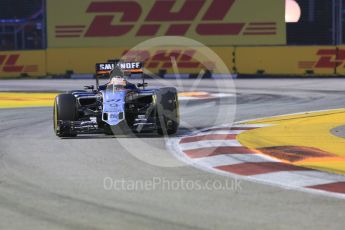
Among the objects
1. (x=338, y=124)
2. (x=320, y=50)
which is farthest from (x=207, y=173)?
(x=320, y=50)

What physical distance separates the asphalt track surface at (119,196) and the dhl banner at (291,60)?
708 inches

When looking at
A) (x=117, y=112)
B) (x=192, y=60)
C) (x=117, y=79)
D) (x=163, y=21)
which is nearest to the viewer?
(x=117, y=112)

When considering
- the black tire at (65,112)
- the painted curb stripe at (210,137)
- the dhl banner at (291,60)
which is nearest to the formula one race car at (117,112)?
the black tire at (65,112)

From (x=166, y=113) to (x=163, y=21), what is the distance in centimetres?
2458

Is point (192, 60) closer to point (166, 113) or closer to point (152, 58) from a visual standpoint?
point (152, 58)

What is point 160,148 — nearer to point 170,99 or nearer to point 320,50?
point 170,99

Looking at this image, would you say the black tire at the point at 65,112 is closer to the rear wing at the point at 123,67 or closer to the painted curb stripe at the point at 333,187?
the rear wing at the point at 123,67

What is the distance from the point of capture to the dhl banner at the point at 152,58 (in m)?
30.2

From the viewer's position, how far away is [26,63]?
31516 mm

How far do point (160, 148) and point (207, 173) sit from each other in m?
2.02

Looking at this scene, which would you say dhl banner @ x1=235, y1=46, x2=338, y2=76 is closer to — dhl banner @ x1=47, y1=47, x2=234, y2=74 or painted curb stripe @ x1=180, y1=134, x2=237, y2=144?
dhl banner @ x1=47, y1=47, x2=234, y2=74

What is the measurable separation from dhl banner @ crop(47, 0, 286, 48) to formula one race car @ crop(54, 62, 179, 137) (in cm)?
2311

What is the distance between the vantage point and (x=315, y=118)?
13.5 metres

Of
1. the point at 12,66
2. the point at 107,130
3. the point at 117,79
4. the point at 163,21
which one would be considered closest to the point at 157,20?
the point at 163,21
